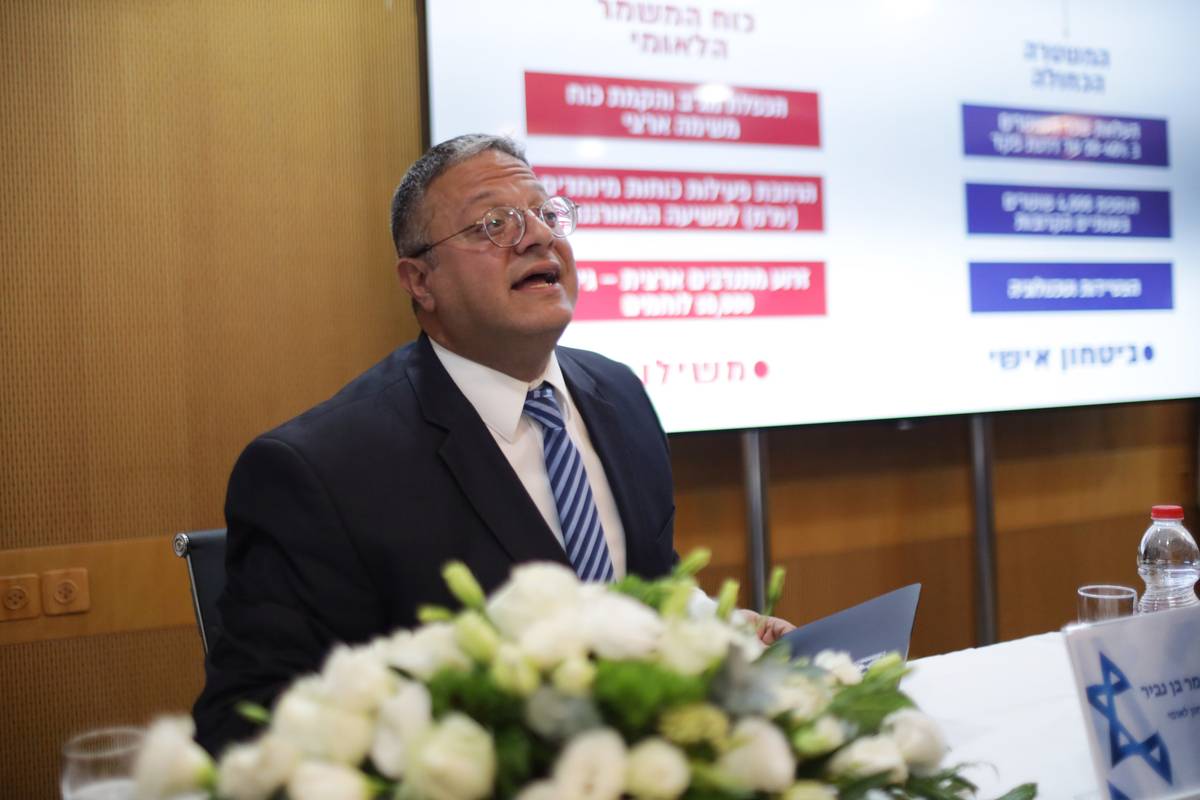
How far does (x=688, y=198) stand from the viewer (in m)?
2.67

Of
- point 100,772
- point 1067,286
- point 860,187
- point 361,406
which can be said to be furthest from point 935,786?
point 1067,286

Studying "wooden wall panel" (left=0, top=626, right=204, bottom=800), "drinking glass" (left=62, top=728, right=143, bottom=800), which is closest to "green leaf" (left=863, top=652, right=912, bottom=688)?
"drinking glass" (left=62, top=728, right=143, bottom=800)

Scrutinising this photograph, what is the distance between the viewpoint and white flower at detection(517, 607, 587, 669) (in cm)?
54

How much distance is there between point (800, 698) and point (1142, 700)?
547 millimetres

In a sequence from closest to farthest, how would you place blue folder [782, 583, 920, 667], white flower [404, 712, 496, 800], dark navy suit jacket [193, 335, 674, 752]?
white flower [404, 712, 496, 800] → blue folder [782, 583, 920, 667] → dark navy suit jacket [193, 335, 674, 752]

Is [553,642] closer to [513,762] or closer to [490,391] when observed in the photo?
[513,762]

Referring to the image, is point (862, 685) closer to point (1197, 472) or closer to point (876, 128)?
point (876, 128)

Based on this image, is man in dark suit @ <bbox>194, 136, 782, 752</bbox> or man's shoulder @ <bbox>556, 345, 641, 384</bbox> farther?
man's shoulder @ <bbox>556, 345, 641, 384</bbox>

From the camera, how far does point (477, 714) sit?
1.78ft

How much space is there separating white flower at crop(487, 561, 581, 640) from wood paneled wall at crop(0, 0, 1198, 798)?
1996 mm

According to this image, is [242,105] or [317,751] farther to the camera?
[242,105]

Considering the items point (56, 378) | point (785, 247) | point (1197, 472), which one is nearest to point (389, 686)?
point (56, 378)

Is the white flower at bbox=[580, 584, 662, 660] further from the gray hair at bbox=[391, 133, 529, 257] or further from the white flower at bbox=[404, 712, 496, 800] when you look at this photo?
the gray hair at bbox=[391, 133, 529, 257]

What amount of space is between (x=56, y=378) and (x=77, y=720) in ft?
2.49
